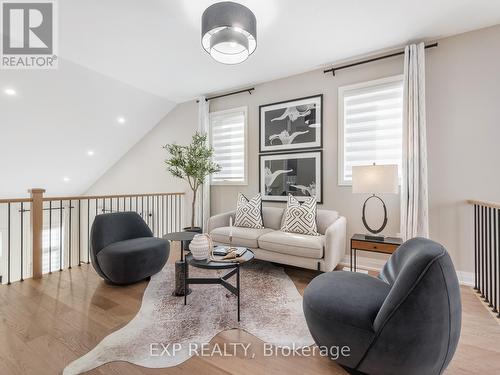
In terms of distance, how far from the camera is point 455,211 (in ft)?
9.29

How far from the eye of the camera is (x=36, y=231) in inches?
115

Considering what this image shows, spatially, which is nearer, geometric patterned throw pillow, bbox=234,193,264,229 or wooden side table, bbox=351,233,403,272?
wooden side table, bbox=351,233,403,272

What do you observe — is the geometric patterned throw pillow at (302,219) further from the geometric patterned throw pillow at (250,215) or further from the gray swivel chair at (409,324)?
the gray swivel chair at (409,324)

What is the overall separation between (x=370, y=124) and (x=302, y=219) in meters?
1.58

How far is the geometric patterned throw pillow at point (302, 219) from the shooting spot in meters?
3.15

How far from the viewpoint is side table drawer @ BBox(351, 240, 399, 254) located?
259cm

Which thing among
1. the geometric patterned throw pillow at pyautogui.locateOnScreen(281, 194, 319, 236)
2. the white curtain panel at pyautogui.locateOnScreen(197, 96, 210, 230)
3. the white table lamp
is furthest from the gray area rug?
the white curtain panel at pyautogui.locateOnScreen(197, 96, 210, 230)

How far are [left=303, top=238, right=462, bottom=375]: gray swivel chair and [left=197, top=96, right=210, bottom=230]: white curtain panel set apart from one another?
11.4 feet

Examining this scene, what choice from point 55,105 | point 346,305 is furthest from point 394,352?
point 55,105

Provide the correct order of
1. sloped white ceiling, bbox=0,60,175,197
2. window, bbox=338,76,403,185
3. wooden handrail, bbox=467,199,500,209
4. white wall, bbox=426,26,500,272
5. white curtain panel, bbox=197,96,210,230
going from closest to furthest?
wooden handrail, bbox=467,199,500,209 < white wall, bbox=426,26,500,272 < window, bbox=338,76,403,185 < sloped white ceiling, bbox=0,60,175,197 < white curtain panel, bbox=197,96,210,230

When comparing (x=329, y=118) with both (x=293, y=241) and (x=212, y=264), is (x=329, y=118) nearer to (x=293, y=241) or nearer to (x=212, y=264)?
(x=293, y=241)

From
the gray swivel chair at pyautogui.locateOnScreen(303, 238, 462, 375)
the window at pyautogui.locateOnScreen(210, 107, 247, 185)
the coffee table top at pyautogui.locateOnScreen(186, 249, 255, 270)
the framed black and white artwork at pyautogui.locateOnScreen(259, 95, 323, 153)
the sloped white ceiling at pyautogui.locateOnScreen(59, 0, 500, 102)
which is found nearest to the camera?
the gray swivel chair at pyautogui.locateOnScreen(303, 238, 462, 375)

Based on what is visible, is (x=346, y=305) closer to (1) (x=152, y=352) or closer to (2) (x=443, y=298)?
(2) (x=443, y=298)

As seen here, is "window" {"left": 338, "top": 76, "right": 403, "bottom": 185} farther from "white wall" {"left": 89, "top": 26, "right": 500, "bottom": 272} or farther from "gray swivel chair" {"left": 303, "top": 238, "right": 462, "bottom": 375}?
"gray swivel chair" {"left": 303, "top": 238, "right": 462, "bottom": 375}
